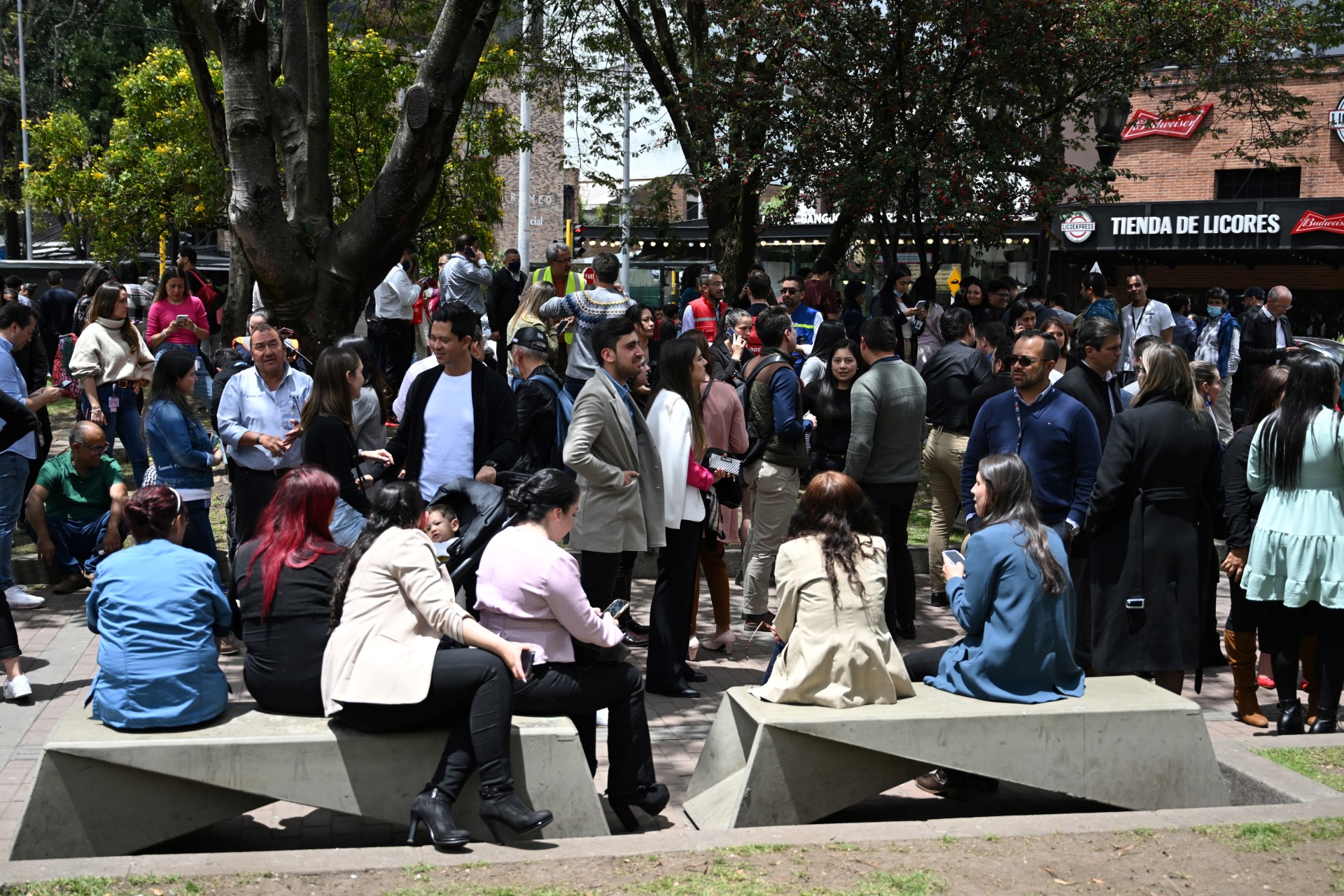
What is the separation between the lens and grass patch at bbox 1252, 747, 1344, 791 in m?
5.62

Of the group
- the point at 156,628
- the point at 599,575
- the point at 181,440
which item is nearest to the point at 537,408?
the point at 599,575

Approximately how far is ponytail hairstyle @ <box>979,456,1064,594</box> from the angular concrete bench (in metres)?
2.02

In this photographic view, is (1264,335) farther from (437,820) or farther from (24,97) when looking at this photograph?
(24,97)

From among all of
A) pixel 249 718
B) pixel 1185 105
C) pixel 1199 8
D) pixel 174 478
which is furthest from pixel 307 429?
pixel 1185 105

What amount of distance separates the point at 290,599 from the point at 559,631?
1058 mm

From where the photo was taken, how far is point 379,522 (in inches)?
202

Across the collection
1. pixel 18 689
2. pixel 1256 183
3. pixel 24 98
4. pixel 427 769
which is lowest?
pixel 18 689

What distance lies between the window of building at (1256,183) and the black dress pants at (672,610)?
85.1ft

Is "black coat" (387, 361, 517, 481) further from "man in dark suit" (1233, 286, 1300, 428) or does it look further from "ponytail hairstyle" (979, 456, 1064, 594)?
"man in dark suit" (1233, 286, 1300, 428)

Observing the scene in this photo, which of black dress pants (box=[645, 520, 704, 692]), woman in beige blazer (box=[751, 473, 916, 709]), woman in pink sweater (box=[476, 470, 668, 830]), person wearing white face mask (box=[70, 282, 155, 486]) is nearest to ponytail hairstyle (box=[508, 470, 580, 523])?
woman in pink sweater (box=[476, 470, 668, 830])

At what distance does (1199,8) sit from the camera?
15.6m

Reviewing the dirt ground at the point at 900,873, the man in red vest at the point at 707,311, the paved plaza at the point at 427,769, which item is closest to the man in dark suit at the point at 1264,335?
the man in red vest at the point at 707,311

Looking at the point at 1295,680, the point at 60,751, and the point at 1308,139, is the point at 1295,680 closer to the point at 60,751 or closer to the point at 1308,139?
Result: the point at 60,751

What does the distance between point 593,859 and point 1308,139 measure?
28.5 metres
